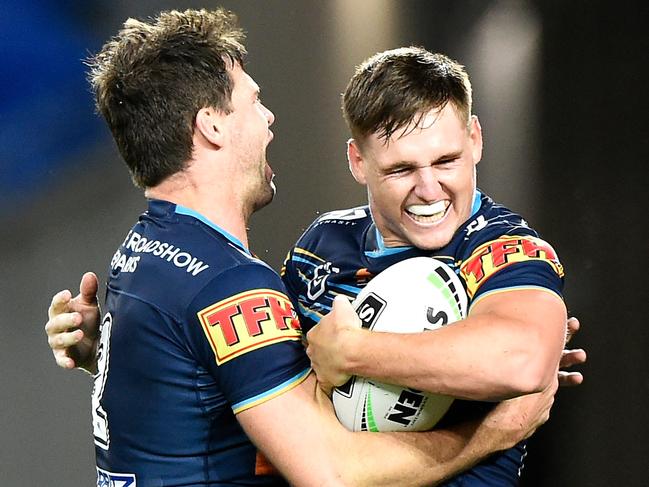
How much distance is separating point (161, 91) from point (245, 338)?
555mm

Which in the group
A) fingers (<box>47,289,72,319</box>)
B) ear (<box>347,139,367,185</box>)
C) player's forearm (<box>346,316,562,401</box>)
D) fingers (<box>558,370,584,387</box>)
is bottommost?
fingers (<box>558,370,584,387</box>)

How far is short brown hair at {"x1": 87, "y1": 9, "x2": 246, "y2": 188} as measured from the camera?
188cm

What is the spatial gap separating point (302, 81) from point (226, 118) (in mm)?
1297

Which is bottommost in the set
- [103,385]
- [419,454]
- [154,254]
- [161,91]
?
[419,454]

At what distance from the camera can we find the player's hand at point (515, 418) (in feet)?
5.85

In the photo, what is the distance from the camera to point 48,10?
126 inches

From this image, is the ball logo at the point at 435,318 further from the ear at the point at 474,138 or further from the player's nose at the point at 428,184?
the ear at the point at 474,138

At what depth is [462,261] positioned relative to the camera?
183 cm

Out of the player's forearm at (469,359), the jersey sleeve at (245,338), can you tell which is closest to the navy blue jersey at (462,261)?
the player's forearm at (469,359)

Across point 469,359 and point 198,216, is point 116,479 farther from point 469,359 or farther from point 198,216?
point 469,359

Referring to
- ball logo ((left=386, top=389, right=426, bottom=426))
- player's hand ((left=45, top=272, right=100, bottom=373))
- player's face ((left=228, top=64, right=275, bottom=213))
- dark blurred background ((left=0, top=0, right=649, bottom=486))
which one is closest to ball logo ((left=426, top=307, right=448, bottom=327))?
ball logo ((left=386, top=389, right=426, bottom=426))

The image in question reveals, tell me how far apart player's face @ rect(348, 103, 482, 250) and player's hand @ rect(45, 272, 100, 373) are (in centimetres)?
73

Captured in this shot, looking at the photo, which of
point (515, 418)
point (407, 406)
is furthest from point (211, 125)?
point (515, 418)

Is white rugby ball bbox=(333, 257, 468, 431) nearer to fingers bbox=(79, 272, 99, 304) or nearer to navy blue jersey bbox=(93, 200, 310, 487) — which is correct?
navy blue jersey bbox=(93, 200, 310, 487)
